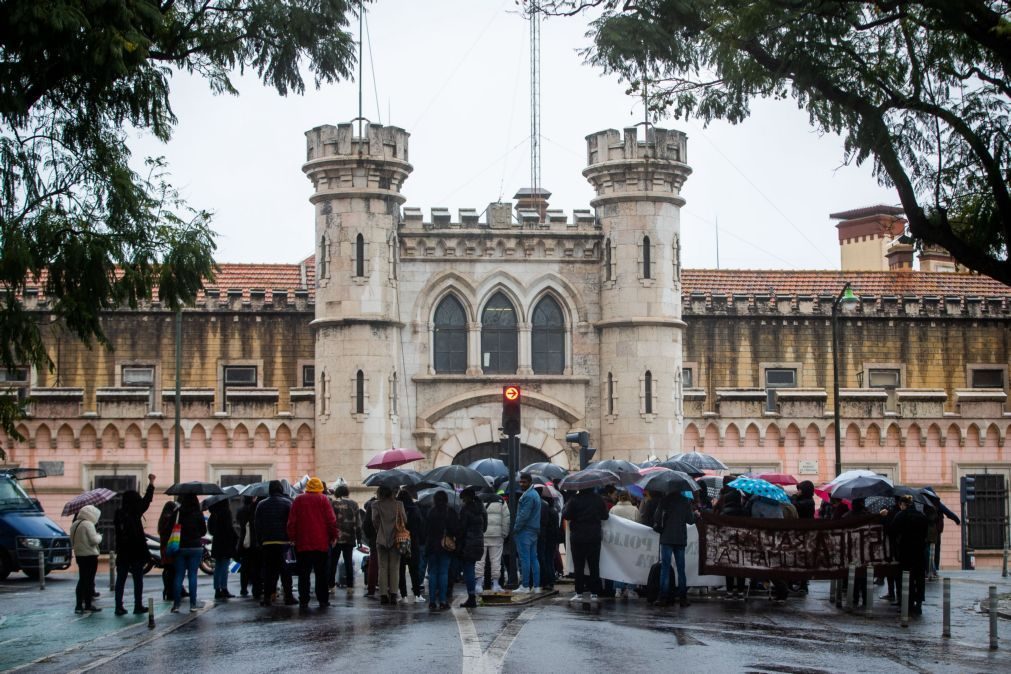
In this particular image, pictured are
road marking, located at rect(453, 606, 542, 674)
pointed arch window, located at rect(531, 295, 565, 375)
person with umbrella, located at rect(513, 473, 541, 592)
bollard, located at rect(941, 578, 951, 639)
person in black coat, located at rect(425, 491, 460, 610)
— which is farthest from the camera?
pointed arch window, located at rect(531, 295, 565, 375)

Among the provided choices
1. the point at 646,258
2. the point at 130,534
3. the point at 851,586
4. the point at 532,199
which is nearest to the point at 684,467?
the point at 851,586

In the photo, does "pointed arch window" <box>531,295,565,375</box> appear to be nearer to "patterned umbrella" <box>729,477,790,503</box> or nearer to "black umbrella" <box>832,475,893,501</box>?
"black umbrella" <box>832,475,893,501</box>

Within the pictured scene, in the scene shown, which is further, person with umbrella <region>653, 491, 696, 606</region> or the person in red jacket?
person with umbrella <region>653, 491, 696, 606</region>

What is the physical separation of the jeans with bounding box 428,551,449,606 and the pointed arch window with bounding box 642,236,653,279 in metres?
15.8

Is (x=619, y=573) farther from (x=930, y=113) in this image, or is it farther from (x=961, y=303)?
(x=961, y=303)

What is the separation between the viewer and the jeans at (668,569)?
780 inches

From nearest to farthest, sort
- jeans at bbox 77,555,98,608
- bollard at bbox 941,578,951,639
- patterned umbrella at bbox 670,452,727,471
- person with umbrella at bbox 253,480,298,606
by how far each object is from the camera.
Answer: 1. bollard at bbox 941,578,951,639
2. person with umbrella at bbox 253,480,298,606
3. jeans at bbox 77,555,98,608
4. patterned umbrella at bbox 670,452,727,471

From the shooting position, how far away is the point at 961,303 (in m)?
39.5

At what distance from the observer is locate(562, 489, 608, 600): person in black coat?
2003cm

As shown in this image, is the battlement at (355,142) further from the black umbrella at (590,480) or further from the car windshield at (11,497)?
the black umbrella at (590,480)

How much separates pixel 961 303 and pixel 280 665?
1142 inches

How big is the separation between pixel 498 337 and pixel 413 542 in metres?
13.6

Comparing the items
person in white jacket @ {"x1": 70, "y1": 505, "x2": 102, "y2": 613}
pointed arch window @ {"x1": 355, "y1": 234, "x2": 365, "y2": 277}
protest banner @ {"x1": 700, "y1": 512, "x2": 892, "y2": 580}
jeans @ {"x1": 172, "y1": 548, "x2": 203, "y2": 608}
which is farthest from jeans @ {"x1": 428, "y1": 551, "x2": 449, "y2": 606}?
pointed arch window @ {"x1": 355, "y1": 234, "x2": 365, "y2": 277}

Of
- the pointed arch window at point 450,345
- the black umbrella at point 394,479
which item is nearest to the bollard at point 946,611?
the black umbrella at point 394,479
